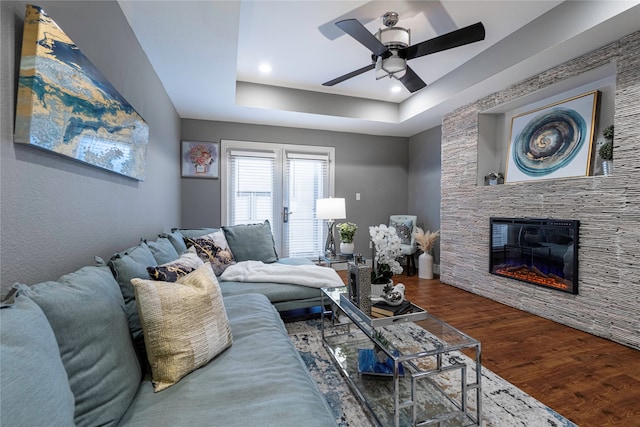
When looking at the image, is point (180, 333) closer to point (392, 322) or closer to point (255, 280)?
point (392, 322)

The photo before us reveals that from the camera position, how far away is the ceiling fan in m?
2.05

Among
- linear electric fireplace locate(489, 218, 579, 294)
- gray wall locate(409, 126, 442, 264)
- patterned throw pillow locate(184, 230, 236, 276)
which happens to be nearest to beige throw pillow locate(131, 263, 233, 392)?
patterned throw pillow locate(184, 230, 236, 276)

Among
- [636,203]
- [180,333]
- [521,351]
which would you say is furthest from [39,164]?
[636,203]

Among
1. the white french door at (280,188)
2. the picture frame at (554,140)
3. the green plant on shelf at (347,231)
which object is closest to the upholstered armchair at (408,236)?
the white french door at (280,188)

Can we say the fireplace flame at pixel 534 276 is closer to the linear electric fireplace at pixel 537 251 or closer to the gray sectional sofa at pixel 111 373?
the linear electric fireplace at pixel 537 251

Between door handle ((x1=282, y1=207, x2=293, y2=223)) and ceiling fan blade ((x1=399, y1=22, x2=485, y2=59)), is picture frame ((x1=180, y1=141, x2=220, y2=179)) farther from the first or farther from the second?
ceiling fan blade ((x1=399, y1=22, x2=485, y2=59))

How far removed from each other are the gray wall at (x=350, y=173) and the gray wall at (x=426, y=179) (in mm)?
184

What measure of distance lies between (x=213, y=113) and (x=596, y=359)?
4845 mm

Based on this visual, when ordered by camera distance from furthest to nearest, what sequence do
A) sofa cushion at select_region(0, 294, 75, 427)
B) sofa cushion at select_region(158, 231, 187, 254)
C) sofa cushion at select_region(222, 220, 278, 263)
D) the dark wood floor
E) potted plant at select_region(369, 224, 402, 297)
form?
sofa cushion at select_region(222, 220, 278, 263)
sofa cushion at select_region(158, 231, 187, 254)
potted plant at select_region(369, 224, 402, 297)
the dark wood floor
sofa cushion at select_region(0, 294, 75, 427)

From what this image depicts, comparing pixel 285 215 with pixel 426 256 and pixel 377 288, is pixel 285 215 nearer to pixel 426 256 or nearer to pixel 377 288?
pixel 426 256

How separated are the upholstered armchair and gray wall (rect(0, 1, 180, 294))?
3.65m

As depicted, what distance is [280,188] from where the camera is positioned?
4.83 metres

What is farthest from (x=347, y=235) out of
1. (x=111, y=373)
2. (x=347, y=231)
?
(x=111, y=373)

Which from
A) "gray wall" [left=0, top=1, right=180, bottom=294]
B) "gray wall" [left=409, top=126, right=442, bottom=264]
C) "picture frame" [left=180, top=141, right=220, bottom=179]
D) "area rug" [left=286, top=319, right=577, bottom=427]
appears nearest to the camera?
"gray wall" [left=0, top=1, right=180, bottom=294]
